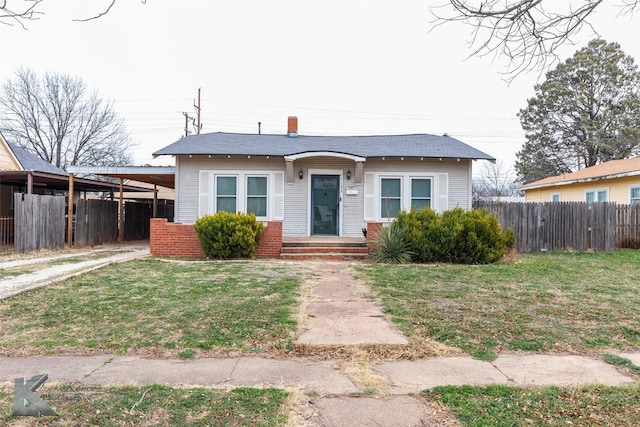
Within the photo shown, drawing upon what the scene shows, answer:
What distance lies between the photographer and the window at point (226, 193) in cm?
1287

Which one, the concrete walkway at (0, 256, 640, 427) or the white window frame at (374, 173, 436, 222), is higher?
the white window frame at (374, 173, 436, 222)

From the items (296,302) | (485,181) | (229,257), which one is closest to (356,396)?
(296,302)

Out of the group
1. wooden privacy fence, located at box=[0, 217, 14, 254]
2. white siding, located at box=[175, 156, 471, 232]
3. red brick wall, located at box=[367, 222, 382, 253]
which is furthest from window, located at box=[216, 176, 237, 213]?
wooden privacy fence, located at box=[0, 217, 14, 254]

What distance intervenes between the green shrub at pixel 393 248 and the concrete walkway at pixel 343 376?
6.16 metres

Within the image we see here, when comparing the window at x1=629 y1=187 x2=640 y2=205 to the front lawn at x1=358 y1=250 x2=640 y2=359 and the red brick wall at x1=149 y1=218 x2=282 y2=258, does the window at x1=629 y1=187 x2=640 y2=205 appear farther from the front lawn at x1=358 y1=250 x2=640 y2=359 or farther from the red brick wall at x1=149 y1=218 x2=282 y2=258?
the red brick wall at x1=149 y1=218 x2=282 y2=258

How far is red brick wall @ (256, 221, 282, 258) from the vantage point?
36.2 feet

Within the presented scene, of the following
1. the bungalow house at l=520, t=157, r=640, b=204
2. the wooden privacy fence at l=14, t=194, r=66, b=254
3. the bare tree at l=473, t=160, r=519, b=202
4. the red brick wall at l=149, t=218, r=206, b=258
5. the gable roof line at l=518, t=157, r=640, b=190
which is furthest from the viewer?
the bare tree at l=473, t=160, r=519, b=202

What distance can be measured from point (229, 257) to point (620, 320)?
828 centimetres

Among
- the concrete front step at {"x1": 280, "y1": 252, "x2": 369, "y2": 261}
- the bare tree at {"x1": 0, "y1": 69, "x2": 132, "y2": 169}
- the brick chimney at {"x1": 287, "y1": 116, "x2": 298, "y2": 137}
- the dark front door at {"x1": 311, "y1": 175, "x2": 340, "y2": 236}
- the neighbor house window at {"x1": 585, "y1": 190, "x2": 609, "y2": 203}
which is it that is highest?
the bare tree at {"x1": 0, "y1": 69, "x2": 132, "y2": 169}

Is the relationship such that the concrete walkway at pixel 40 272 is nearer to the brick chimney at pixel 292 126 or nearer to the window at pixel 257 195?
the window at pixel 257 195

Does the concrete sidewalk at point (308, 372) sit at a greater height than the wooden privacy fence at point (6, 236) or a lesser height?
lesser

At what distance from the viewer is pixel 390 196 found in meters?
13.1

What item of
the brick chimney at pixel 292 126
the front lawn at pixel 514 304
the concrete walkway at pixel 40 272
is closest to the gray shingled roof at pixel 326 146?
the brick chimney at pixel 292 126

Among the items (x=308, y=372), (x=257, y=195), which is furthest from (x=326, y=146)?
(x=308, y=372)
